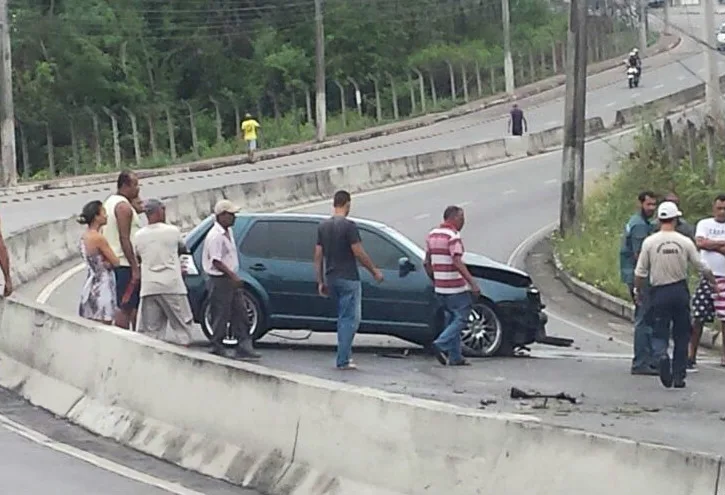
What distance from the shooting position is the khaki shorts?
1431 cm

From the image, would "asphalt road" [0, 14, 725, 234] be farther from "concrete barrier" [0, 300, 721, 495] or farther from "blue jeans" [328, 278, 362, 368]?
"concrete barrier" [0, 300, 721, 495]

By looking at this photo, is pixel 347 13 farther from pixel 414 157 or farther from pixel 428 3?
pixel 414 157

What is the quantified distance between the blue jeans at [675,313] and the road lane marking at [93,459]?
567 cm

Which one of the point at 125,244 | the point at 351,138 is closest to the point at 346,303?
the point at 125,244

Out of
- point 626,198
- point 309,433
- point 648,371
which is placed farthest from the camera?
point 626,198

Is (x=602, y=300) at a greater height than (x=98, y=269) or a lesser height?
lesser

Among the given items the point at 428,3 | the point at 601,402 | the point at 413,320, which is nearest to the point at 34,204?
the point at 413,320

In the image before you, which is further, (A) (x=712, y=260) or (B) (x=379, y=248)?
(B) (x=379, y=248)

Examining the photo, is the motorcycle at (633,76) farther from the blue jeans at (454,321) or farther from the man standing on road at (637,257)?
the blue jeans at (454,321)

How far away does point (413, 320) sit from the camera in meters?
16.7

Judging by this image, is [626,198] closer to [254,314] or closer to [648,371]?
[648,371]

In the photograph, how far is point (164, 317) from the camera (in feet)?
47.4

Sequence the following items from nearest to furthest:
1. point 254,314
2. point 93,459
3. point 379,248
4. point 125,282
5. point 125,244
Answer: point 93,459 < point 125,244 < point 125,282 < point 254,314 < point 379,248

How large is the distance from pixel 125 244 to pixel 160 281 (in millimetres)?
663
